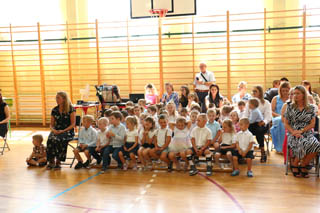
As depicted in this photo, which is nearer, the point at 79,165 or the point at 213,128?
the point at 213,128

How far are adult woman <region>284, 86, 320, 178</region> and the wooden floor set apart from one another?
24 cm

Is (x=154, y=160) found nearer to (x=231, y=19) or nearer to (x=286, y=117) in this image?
(x=286, y=117)

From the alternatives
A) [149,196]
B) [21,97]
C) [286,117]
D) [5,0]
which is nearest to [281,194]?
[286,117]

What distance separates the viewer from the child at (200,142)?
491cm

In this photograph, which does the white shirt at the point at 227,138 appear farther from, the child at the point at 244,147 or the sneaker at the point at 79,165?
the sneaker at the point at 79,165

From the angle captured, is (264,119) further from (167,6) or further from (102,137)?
(167,6)

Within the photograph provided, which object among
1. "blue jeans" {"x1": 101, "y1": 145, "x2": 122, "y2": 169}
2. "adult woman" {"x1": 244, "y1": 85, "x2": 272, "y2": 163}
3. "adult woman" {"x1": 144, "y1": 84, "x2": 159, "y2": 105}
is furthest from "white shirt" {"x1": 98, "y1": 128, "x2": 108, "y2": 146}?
"adult woman" {"x1": 144, "y1": 84, "x2": 159, "y2": 105}

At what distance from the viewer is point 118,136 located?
17.5 feet

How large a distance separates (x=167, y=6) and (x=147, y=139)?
4.87m

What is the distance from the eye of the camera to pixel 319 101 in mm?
6836

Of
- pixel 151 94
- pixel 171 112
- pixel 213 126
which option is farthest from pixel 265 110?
pixel 151 94

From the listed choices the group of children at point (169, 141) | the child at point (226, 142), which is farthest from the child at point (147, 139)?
the child at point (226, 142)

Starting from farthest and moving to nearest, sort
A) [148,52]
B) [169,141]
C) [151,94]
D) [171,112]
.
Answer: [148,52] < [151,94] < [171,112] < [169,141]

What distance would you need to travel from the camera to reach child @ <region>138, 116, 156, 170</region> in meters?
5.20
